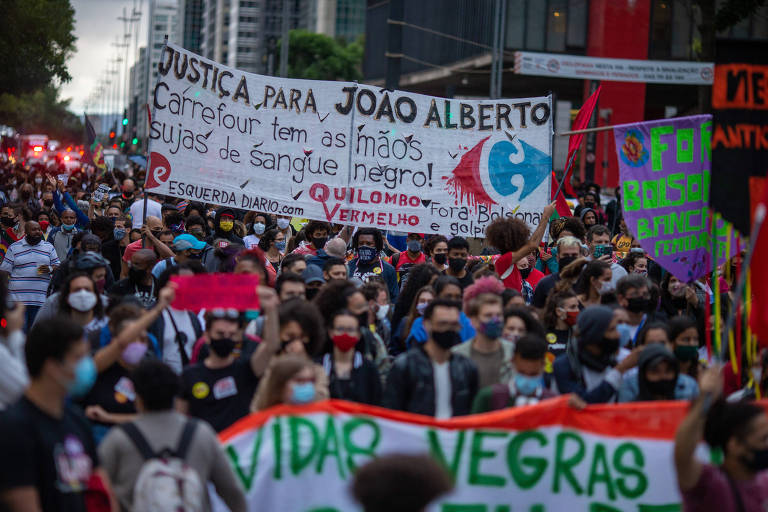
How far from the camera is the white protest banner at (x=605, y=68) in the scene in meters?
32.6

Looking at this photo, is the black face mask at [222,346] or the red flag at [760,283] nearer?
the red flag at [760,283]

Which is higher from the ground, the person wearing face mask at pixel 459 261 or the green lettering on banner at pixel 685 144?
the green lettering on banner at pixel 685 144

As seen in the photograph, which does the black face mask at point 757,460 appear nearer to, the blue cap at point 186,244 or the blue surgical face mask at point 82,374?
the blue surgical face mask at point 82,374

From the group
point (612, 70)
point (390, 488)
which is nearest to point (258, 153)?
point (390, 488)

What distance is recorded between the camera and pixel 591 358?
6.20 m

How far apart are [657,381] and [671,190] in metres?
2.30

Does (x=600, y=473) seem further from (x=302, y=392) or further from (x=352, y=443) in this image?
(x=302, y=392)

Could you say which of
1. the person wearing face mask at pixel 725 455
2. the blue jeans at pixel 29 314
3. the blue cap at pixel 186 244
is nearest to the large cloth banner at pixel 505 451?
the person wearing face mask at pixel 725 455

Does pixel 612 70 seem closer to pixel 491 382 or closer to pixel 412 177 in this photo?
pixel 412 177

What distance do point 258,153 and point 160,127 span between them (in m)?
0.88

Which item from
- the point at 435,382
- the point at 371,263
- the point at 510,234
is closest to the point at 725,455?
the point at 435,382

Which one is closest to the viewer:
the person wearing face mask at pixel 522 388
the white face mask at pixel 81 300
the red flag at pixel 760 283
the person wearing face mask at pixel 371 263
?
the red flag at pixel 760 283

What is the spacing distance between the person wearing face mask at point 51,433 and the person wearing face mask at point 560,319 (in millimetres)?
3571

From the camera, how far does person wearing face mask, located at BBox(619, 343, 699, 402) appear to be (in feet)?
18.4
